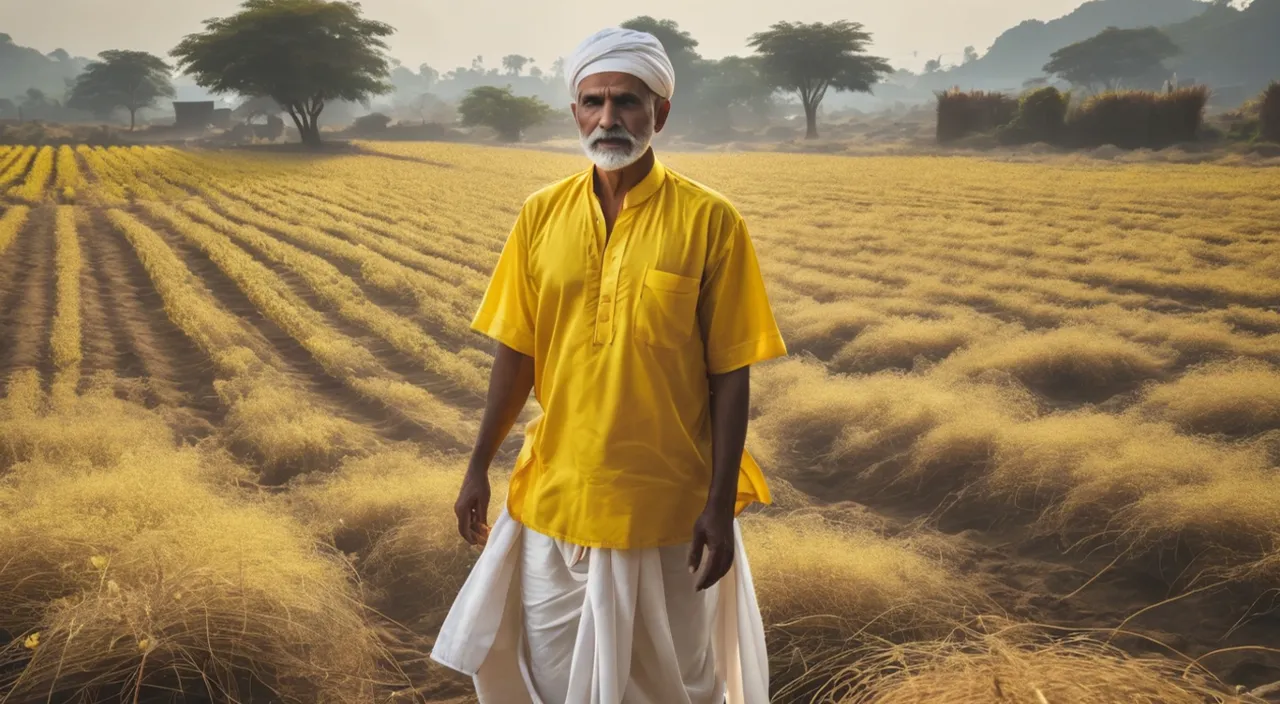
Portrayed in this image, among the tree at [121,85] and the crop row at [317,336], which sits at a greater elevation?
the tree at [121,85]

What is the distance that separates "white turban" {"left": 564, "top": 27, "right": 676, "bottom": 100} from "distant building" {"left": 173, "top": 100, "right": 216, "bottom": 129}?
266 inches

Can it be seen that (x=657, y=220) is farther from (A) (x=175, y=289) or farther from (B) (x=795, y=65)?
(B) (x=795, y=65)

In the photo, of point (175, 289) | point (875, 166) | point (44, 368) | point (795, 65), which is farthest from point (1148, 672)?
point (795, 65)

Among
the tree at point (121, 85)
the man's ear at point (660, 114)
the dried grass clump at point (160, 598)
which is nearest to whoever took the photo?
the man's ear at point (660, 114)

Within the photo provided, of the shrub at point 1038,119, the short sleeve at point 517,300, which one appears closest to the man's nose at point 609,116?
the short sleeve at point 517,300

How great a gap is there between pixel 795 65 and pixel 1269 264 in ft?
38.8

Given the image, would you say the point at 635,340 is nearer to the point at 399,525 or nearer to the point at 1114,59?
the point at 399,525

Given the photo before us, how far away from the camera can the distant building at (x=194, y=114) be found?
297 inches

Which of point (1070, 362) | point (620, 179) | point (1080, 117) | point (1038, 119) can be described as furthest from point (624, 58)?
point (1038, 119)

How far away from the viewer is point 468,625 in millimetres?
1766

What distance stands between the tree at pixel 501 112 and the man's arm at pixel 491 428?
44.7 ft

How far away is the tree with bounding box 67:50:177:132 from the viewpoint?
5.54 m

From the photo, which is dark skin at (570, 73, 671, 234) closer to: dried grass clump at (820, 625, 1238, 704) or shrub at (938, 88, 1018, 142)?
dried grass clump at (820, 625, 1238, 704)

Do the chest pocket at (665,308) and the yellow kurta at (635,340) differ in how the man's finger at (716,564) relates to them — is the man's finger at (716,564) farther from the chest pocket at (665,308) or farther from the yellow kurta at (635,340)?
the chest pocket at (665,308)
